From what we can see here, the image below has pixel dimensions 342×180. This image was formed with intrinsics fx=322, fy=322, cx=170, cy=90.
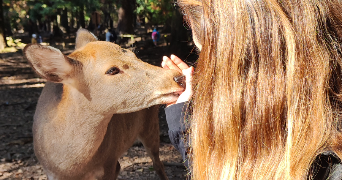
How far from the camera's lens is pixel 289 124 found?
1.43m

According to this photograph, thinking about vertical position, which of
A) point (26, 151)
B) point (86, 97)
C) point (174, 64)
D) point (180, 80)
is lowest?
point (26, 151)

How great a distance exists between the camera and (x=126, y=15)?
20109 mm

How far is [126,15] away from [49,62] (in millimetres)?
18286

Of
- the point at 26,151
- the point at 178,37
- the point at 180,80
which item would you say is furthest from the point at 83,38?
the point at 178,37

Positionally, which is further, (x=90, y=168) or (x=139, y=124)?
(x=139, y=124)

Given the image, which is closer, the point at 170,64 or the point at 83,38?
the point at 170,64

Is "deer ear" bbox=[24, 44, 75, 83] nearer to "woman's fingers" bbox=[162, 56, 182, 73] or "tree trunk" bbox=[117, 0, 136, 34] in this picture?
"woman's fingers" bbox=[162, 56, 182, 73]

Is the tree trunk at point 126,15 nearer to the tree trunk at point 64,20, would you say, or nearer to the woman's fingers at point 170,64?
the tree trunk at point 64,20

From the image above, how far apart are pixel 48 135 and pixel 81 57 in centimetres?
79

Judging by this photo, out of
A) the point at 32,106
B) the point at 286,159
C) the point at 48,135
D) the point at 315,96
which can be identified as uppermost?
the point at 315,96

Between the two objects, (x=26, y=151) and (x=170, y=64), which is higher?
(x=170, y=64)

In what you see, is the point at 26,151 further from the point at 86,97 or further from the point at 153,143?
the point at 86,97

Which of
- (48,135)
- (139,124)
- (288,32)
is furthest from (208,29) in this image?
(139,124)

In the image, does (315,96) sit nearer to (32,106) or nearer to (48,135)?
(48,135)
